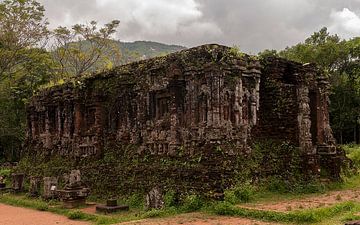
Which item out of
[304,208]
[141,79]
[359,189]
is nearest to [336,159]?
[359,189]

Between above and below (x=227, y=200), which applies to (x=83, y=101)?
above

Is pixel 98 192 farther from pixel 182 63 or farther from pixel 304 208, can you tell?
pixel 304 208

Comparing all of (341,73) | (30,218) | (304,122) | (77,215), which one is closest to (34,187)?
(30,218)

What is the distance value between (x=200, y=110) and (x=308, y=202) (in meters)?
3.63

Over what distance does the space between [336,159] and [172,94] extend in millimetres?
5692

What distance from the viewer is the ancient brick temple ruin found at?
11.9 m

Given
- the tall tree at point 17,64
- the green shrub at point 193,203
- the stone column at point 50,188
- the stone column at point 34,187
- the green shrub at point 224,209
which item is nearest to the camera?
the green shrub at point 224,209

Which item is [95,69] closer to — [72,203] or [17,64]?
[17,64]

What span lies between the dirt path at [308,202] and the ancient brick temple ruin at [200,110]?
1.38m

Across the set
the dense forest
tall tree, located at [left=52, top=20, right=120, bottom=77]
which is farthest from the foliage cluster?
tall tree, located at [left=52, top=20, right=120, bottom=77]

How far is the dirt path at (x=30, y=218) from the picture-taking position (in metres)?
11.3

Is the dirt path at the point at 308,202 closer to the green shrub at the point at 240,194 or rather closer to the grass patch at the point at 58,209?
the green shrub at the point at 240,194

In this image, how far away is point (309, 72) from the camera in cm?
1448

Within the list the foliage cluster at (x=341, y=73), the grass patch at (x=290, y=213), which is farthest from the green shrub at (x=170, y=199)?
the foliage cluster at (x=341, y=73)
